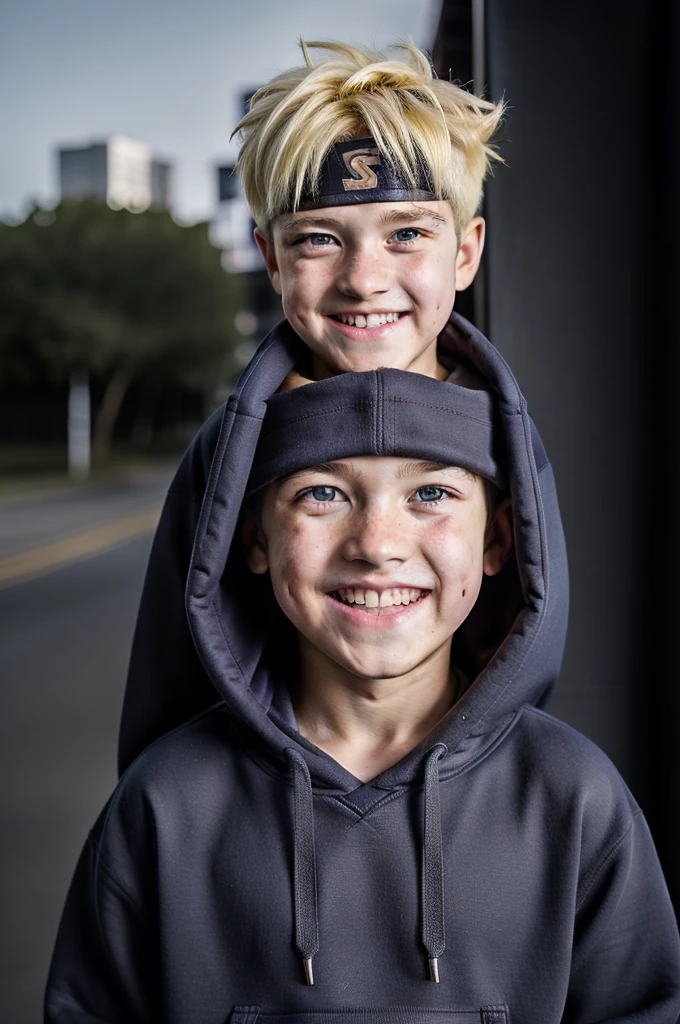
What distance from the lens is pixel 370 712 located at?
0.91 meters

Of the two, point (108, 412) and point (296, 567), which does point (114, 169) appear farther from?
point (296, 567)

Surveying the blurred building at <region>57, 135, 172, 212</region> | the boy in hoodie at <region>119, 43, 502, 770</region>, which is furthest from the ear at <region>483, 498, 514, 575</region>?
the blurred building at <region>57, 135, 172, 212</region>

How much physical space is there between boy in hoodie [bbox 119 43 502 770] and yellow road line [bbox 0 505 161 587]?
3648 millimetres

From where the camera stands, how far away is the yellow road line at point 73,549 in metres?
5.17

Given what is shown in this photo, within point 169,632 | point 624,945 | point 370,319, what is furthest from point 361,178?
point 624,945

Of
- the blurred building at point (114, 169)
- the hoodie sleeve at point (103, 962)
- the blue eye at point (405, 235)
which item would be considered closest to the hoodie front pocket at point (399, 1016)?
the hoodie sleeve at point (103, 962)

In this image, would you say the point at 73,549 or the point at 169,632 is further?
the point at 73,549

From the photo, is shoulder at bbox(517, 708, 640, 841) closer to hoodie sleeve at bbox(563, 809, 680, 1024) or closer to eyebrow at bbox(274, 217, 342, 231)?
hoodie sleeve at bbox(563, 809, 680, 1024)

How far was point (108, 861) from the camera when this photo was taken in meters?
0.89

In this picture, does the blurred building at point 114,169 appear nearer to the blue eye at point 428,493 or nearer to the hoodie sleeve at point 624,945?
the blue eye at point 428,493

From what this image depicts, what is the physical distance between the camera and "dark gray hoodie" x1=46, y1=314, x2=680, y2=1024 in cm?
84

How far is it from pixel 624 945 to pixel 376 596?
0.36 m

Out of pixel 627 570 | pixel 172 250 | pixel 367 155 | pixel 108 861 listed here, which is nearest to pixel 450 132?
pixel 367 155

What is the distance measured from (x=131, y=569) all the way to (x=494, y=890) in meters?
4.95
